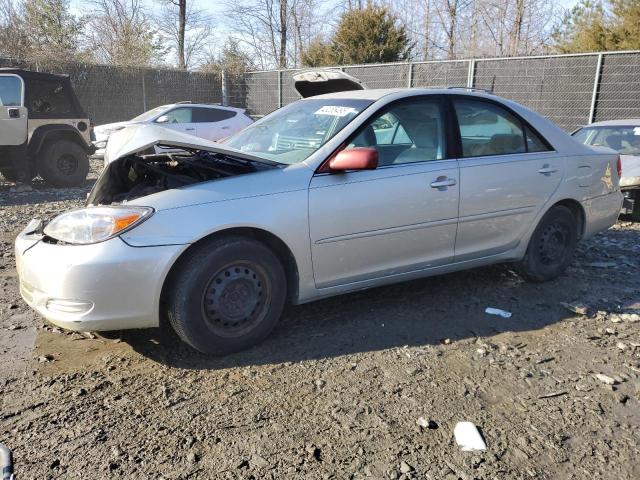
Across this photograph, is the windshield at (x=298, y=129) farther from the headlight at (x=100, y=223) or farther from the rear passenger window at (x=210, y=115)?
the rear passenger window at (x=210, y=115)

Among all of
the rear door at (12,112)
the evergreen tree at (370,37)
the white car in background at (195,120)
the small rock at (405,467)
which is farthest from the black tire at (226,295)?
the evergreen tree at (370,37)

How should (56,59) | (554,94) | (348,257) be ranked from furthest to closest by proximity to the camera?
(56,59) < (554,94) < (348,257)

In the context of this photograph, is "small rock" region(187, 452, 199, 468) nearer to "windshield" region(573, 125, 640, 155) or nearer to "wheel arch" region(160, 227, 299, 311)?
"wheel arch" region(160, 227, 299, 311)

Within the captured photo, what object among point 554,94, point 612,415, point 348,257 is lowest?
point 612,415

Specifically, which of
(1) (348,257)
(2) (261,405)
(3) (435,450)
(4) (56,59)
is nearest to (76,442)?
(2) (261,405)

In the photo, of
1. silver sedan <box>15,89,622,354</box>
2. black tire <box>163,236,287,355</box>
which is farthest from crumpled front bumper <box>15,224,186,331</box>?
black tire <box>163,236,287,355</box>

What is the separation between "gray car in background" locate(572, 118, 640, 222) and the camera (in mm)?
7172

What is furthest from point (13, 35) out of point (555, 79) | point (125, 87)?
point (555, 79)

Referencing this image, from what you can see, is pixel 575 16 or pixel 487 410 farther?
pixel 575 16

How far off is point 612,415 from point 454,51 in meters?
29.2

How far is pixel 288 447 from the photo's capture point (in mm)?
2545

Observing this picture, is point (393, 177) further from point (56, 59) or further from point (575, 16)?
point (575, 16)

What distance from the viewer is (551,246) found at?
15.9 feet

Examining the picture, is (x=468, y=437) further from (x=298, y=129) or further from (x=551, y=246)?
(x=551, y=246)
